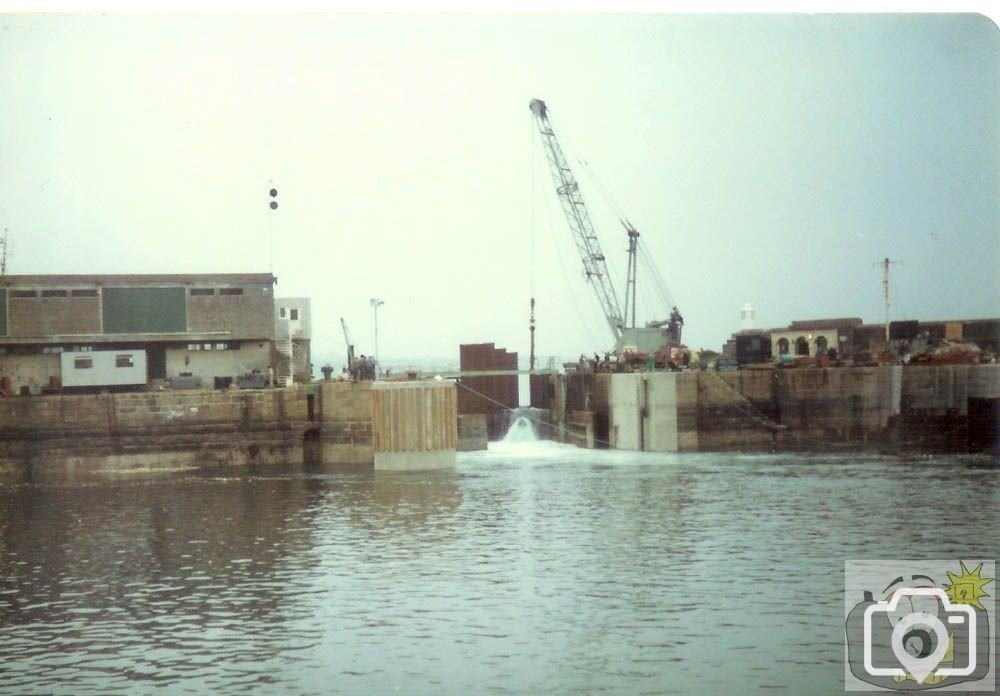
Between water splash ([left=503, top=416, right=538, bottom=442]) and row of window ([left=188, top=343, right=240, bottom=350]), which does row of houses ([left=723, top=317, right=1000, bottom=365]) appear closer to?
water splash ([left=503, top=416, right=538, bottom=442])

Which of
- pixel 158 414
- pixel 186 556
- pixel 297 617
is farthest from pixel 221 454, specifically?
pixel 297 617

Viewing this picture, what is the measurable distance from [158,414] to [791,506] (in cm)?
2320

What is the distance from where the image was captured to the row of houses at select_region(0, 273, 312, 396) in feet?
134

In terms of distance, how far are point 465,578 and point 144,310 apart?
26.3 m

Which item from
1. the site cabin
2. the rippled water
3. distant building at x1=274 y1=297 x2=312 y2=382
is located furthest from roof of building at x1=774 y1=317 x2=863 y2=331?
the site cabin

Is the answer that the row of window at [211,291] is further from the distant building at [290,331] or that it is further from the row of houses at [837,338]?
the row of houses at [837,338]

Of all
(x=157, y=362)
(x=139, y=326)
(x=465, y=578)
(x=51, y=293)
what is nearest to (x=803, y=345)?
(x=157, y=362)

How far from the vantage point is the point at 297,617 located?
61.8 feet

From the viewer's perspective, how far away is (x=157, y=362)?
43156 millimetres

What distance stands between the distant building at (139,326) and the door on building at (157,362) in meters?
0.04

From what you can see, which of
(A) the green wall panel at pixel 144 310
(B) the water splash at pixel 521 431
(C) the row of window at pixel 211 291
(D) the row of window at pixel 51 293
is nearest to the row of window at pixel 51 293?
(D) the row of window at pixel 51 293

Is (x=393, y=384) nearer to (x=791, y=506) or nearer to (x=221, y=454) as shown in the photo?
(x=221, y=454)

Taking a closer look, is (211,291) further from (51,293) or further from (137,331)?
(51,293)

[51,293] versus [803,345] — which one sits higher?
[51,293]
